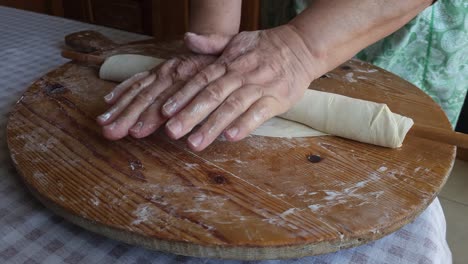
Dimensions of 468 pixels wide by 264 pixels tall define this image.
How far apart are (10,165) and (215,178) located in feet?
1.34

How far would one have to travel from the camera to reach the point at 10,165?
76 centimetres

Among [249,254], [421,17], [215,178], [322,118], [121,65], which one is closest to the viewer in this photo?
[249,254]

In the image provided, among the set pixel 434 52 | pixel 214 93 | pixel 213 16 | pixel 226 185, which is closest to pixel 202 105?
pixel 214 93

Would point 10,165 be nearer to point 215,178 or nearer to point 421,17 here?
point 215,178

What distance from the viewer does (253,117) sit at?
68 cm

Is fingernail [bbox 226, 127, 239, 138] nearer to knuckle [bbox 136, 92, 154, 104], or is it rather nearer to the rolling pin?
knuckle [bbox 136, 92, 154, 104]

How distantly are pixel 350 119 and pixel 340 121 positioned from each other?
0.06ft

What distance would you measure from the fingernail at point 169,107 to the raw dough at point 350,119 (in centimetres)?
16

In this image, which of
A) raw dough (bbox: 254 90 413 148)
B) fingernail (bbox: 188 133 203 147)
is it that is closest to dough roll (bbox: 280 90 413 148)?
raw dough (bbox: 254 90 413 148)

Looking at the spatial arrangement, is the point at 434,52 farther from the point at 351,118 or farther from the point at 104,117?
the point at 104,117

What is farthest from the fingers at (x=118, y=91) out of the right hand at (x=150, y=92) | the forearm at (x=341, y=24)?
the forearm at (x=341, y=24)

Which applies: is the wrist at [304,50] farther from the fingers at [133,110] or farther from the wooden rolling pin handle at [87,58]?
the wooden rolling pin handle at [87,58]

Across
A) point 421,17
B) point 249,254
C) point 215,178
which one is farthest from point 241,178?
point 421,17

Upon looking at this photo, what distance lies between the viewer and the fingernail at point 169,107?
26.8 inches
